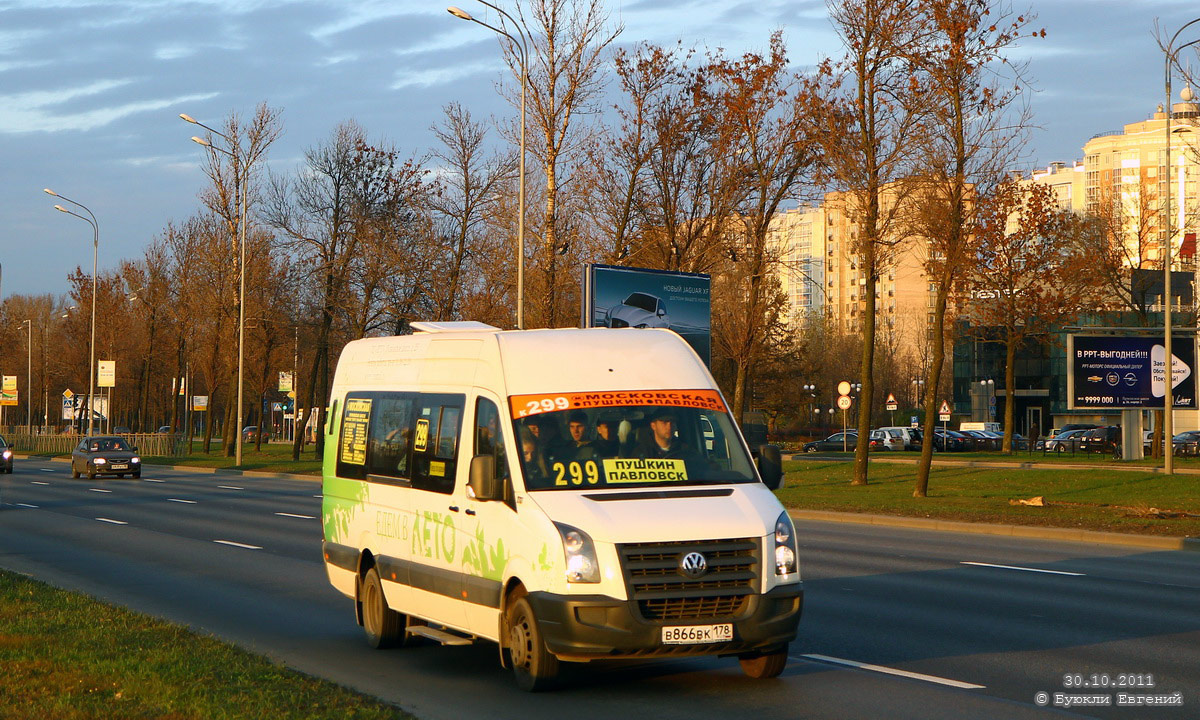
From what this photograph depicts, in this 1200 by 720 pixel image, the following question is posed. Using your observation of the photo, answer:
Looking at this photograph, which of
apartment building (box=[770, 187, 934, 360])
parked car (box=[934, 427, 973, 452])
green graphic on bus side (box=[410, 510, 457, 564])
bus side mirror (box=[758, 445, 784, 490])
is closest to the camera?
bus side mirror (box=[758, 445, 784, 490])

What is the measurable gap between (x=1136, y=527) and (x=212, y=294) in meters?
46.4

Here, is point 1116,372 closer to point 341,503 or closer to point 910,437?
point 341,503

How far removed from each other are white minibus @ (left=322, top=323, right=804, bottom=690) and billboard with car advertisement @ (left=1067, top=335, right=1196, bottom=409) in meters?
28.8

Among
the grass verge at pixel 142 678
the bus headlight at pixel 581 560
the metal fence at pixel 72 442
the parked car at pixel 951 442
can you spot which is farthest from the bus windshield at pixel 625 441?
the parked car at pixel 951 442

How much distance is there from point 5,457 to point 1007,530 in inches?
1545

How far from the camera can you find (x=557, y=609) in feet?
26.2

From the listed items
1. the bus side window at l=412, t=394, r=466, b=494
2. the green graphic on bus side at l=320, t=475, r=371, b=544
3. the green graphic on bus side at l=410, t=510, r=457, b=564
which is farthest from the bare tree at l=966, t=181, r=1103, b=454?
the green graphic on bus side at l=410, t=510, r=457, b=564

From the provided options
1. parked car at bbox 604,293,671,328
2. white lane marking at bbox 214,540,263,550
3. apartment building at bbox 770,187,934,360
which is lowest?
white lane marking at bbox 214,540,263,550

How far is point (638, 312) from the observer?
102 ft

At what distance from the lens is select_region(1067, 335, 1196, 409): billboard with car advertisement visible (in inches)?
1405

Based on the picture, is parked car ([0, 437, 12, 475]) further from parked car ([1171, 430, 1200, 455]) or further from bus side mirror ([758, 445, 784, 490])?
parked car ([1171, 430, 1200, 455])

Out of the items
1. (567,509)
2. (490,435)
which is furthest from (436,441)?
(567,509)

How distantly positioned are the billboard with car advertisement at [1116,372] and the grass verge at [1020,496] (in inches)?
82.5

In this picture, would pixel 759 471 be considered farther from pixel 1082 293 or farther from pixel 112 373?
pixel 112 373
